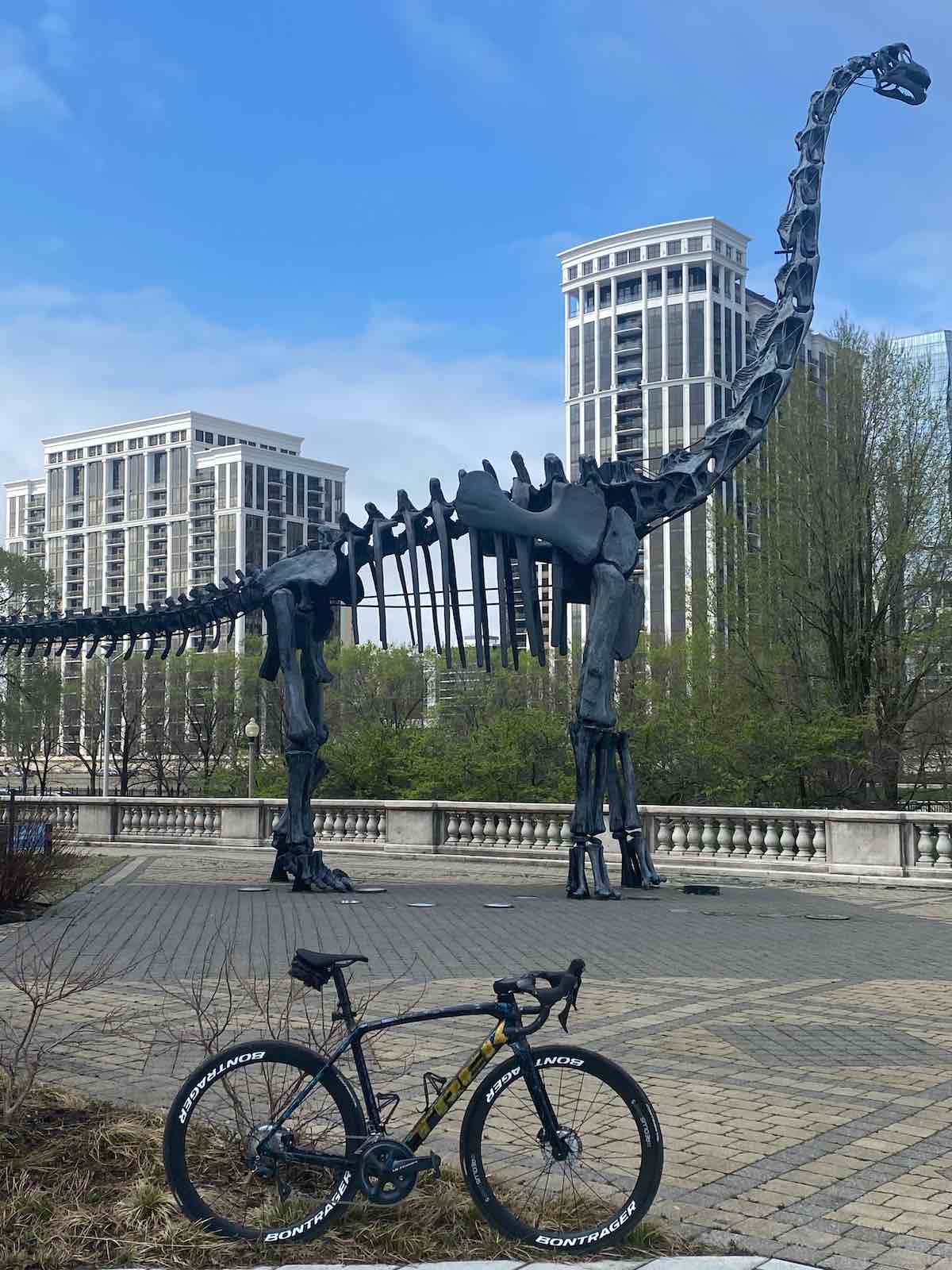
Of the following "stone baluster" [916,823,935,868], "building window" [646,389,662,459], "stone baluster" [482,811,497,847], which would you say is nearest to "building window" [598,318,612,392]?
"building window" [646,389,662,459]

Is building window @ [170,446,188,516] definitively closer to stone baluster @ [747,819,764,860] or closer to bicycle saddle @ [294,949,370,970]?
stone baluster @ [747,819,764,860]

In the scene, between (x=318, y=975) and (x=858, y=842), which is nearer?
(x=318, y=975)

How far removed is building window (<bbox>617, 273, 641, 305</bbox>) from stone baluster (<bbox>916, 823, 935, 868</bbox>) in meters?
119

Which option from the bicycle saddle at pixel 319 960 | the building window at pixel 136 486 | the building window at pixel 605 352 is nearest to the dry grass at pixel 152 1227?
the bicycle saddle at pixel 319 960

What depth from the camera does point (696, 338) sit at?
12950 centimetres

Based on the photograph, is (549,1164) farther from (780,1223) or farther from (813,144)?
(813,144)

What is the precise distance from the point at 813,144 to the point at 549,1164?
54.4 feet

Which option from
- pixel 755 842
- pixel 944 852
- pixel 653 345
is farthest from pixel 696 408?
pixel 944 852

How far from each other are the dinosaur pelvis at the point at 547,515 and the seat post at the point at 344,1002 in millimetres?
12601

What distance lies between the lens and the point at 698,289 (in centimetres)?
12912

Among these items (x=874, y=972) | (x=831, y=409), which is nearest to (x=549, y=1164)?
(x=874, y=972)

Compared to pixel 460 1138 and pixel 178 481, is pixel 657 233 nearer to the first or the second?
pixel 178 481

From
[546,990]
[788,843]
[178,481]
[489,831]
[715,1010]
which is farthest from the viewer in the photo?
[178,481]

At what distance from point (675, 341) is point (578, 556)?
385 feet
